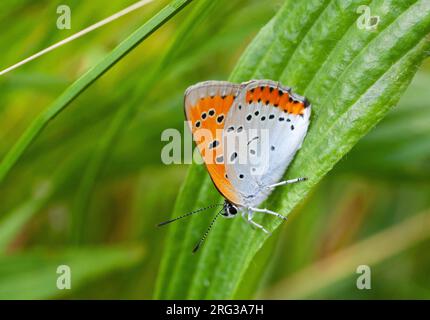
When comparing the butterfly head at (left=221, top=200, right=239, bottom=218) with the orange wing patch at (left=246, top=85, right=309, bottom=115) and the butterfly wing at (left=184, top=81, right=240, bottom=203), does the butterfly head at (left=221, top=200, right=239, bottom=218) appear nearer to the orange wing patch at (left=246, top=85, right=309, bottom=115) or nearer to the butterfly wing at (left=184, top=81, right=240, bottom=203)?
the butterfly wing at (left=184, top=81, right=240, bottom=203)

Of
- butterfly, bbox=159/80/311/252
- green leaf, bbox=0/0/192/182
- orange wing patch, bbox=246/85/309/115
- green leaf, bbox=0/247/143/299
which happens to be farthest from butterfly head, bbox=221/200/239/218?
green leaf, bbox=0/247/143/299

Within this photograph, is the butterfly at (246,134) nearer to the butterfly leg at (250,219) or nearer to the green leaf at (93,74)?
the butterfly leg at (250,219)

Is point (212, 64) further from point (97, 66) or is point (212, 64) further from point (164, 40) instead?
point (97, 66)

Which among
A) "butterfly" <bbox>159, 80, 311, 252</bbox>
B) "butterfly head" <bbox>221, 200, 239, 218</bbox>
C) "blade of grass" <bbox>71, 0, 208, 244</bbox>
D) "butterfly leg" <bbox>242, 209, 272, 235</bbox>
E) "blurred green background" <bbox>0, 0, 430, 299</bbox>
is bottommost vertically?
"butterfly leg" <bbox>242, 209, 272, 235</bbox>

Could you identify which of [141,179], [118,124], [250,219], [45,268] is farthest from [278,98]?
[141,179]

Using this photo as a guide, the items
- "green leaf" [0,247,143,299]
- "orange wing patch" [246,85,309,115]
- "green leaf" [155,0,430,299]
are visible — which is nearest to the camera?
"green leaf" [155,0,430,299]

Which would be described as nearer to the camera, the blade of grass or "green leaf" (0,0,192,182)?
"green leaf" (0,0,192,182)
